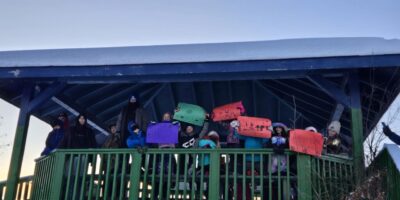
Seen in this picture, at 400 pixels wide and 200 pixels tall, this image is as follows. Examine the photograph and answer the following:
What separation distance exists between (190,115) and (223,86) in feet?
7.21

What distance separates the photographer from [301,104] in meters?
10.5

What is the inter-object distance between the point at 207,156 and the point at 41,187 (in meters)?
3.09

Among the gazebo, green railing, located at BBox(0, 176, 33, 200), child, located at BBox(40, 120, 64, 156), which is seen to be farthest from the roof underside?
green railing, located at BBox(0, 176, 33, 200)

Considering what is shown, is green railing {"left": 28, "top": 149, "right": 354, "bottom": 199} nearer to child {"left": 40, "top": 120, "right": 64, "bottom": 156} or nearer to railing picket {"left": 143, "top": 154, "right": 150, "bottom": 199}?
railing picket {"left": 143, "top": 154, "right": 150, "bottom": 199}

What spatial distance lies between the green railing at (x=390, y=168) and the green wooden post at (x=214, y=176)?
2.34 m

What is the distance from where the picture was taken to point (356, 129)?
6.87m

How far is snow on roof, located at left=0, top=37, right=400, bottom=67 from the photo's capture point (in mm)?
6867

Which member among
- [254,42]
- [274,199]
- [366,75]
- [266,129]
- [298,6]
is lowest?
[274,199]

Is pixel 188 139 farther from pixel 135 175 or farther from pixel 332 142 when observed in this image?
pixel 332 142

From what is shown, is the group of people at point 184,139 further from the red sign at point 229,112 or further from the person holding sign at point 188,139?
the red sign at point 229,112

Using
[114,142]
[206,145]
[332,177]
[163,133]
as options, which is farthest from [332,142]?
[114,142]

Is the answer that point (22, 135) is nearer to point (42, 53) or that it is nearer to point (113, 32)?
point (42, 53)

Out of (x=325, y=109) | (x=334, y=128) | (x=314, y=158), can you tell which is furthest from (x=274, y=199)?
(x=325, y=109)

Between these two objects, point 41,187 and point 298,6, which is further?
point 298,6
